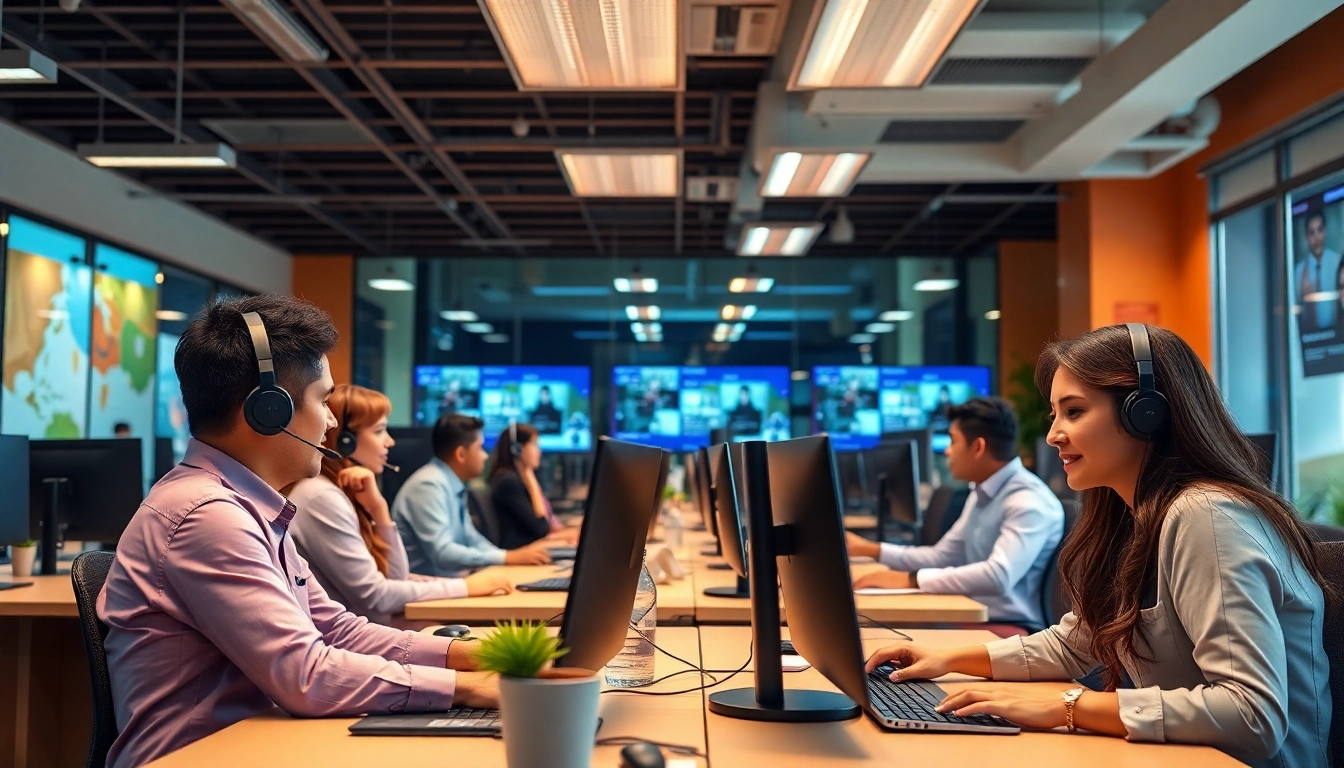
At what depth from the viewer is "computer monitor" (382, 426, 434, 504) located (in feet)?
16.8

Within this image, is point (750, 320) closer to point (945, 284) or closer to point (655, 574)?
point (945, 284)

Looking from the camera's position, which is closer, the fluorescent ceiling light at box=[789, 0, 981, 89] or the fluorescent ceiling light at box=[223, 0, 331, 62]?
the fluorescent ceiling light at box=[789, 0, 981, 89]

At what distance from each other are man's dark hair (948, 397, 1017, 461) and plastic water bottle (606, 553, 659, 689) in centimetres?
209

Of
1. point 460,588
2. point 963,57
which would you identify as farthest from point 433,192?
point 460,588

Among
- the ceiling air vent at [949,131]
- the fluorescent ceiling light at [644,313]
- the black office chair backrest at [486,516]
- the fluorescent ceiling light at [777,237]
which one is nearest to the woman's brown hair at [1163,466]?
the black office chair backrest at [486,516]

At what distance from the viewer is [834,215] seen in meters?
10.3

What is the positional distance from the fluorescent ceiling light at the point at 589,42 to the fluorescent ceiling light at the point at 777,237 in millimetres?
3648

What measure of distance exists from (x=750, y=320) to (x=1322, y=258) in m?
6.13

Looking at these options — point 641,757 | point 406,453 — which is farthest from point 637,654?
point 406,453

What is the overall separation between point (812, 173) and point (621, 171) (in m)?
1.09

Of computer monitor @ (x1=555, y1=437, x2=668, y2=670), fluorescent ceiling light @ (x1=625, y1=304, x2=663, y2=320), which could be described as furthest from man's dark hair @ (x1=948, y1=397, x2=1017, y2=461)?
fluorescent ceiling light @ (x1=625, y1=304, x2=663, y2=320)

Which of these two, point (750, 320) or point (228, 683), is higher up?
point (750, 320)

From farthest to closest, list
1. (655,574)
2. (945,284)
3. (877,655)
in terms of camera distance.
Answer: (945,284) < (655,574) < (877,655)

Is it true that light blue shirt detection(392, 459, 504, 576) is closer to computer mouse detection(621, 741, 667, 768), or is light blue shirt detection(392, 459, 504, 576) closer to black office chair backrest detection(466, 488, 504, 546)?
black office chair backrest detection(466, 488, 504, 546)
